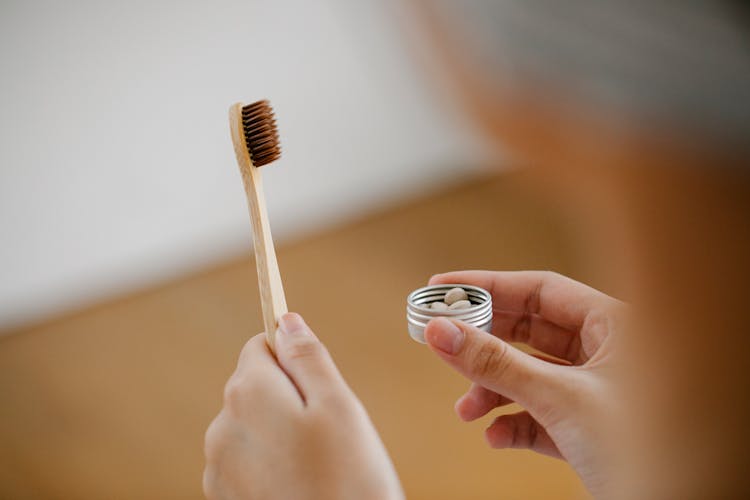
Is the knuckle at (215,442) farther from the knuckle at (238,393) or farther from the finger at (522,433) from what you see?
the finger at (522,433)

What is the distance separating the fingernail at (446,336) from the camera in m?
0.41

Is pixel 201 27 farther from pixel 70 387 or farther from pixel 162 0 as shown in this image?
pixel 70 387

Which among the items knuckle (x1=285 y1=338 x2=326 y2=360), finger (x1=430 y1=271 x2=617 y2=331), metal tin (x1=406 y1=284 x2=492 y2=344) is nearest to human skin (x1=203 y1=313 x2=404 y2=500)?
knuckle (x1=285 y1=338 x2=326 y2=360)

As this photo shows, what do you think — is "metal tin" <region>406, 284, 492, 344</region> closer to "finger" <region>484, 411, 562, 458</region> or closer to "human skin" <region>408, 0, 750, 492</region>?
"finger" <region>484, 411, 562, 458</region>

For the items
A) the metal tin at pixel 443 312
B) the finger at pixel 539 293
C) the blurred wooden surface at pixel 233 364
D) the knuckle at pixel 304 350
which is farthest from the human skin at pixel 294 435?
the blurred wooden surface at pixel 233 364

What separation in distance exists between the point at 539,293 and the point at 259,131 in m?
0.29

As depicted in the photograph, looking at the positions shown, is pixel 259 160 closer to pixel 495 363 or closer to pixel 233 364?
pixel 495 363

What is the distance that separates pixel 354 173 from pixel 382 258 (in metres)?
0.23

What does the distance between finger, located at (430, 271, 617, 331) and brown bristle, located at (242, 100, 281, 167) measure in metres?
0.20

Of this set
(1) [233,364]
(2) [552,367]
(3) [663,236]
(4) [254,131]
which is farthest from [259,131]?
(1) [233,364]

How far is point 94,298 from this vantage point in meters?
1.06

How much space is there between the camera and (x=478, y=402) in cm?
61

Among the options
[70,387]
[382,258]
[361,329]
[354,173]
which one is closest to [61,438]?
[70,387]

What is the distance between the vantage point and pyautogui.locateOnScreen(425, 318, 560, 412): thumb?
1.29ft
